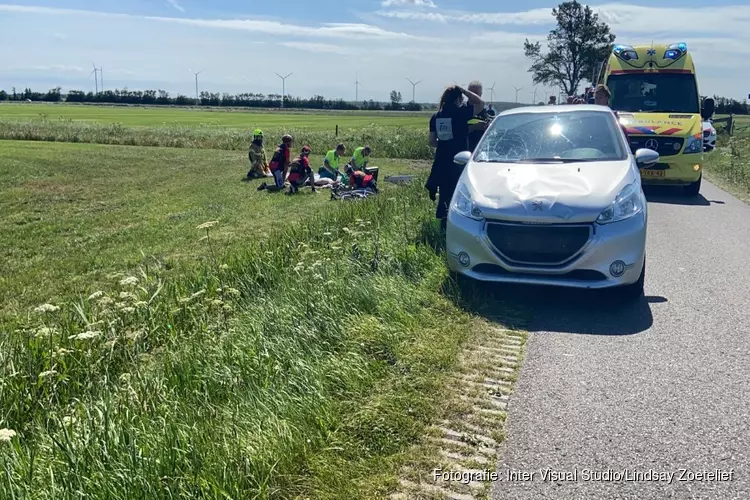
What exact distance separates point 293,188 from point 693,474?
488 inches

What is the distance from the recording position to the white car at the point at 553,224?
520 centimetres

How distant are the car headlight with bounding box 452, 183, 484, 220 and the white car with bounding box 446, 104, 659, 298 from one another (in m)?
0.01

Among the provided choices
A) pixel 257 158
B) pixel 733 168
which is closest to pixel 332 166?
pixel 257 158

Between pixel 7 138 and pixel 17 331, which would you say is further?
pixel 7 138

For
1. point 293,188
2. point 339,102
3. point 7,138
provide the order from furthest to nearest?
point 339,102, point 7,138, point 293,188

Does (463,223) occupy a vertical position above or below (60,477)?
above

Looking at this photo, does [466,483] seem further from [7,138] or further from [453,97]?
[7,138]

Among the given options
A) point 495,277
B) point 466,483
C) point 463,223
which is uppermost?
point 463,223

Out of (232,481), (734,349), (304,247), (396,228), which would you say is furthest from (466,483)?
(396,228)

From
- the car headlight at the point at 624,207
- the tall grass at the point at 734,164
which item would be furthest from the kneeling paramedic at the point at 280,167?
the car headlight at the point at 624,207

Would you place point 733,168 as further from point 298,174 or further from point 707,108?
point 298,174

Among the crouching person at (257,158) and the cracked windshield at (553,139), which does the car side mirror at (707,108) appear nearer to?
the cracked windshield at (553,139)

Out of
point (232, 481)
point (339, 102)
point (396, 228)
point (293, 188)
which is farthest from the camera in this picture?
point (339, 102)

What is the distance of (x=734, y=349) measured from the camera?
4527mm
